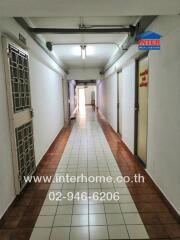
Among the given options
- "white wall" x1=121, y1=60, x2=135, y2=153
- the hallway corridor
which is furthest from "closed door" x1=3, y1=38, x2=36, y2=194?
"white wall" x1=121, y1=60, x2=135, y2=153

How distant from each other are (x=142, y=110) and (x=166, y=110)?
1.20 metres

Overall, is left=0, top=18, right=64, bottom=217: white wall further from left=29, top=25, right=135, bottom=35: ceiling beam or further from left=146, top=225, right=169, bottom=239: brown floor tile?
left=146, top=225, right=169, bottom=239: brown floor tile

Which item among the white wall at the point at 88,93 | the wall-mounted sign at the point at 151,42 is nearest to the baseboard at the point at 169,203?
the wall-mounted sign at the point at 151,42

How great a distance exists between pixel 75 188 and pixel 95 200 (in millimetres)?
453

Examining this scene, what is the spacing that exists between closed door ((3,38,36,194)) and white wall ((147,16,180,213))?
195 centimetres

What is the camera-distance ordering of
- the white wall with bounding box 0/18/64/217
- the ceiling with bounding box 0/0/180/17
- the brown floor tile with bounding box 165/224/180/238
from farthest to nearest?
the white wall with bounding box 0/18/64/217 → the brown floor tile with bounding box 165/224/180/238 → the ceiling with bounding box 0/0/180/17

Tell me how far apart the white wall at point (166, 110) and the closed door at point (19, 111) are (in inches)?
76.9

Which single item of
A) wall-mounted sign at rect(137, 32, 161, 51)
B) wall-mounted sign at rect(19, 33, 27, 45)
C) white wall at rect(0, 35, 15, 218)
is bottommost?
white wall at rect(0, 35, 15, 218)

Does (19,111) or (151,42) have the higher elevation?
(151,42)

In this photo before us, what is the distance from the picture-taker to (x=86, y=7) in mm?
1927

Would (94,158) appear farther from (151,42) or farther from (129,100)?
(151,42)

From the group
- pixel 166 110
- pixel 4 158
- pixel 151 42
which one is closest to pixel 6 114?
pixel 4 158

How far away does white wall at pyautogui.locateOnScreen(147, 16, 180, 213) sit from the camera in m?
2.07

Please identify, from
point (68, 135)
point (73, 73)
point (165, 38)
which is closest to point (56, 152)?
point (68, 135)
